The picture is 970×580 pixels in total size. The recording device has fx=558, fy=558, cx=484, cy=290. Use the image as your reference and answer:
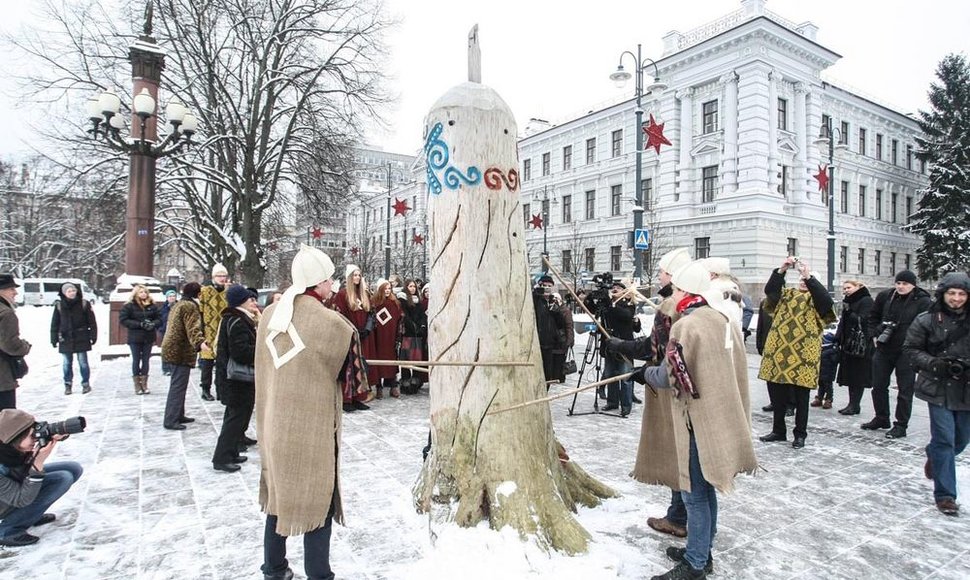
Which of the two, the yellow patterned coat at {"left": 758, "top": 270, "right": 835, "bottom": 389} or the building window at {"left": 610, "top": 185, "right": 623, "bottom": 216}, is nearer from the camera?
the yellow patterned coat at {"left": 758, "top": 270, "right": 835, "bottom": 389}

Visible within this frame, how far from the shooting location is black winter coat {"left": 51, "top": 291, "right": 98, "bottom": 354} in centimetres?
879

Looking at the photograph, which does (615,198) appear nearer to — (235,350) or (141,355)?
(141,355)

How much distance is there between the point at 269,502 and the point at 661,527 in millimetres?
2498

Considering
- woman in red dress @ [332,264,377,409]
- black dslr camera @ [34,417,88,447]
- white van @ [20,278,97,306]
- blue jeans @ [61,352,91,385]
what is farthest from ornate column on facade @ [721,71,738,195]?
white van @ [20,278,97,306]

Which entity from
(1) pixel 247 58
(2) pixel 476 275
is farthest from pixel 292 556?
(1) pixel 247 58

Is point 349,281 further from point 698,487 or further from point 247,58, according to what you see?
point 247,58

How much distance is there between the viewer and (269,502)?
116 inches

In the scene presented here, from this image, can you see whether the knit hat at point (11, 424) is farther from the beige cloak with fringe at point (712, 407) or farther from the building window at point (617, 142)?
the building window at point (617, 142)

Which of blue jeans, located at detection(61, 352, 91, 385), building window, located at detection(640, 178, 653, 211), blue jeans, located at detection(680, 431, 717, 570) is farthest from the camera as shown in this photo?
building window, located at detection(640, 178, 653, 211)

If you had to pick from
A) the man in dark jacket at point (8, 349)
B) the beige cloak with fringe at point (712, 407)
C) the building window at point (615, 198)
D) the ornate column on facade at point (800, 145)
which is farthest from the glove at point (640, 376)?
the building window at point (615, 198)

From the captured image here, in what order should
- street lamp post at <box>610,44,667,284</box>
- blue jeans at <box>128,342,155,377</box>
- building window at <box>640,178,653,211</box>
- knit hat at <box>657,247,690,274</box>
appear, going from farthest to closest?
building window at <box>640,178,653,211</box> < street lamp post at <box>610,44,667,284</box> < blue jeans at <box>128,342,155,377</box> < knit hat at <box>657,247,690,274</box>

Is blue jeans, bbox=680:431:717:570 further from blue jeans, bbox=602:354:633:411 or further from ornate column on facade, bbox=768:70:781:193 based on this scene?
ornate column on facade, bbox=768:70:781:193

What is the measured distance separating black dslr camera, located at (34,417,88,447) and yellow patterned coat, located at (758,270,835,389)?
250 inches

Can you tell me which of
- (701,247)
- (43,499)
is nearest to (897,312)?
(43,499)
